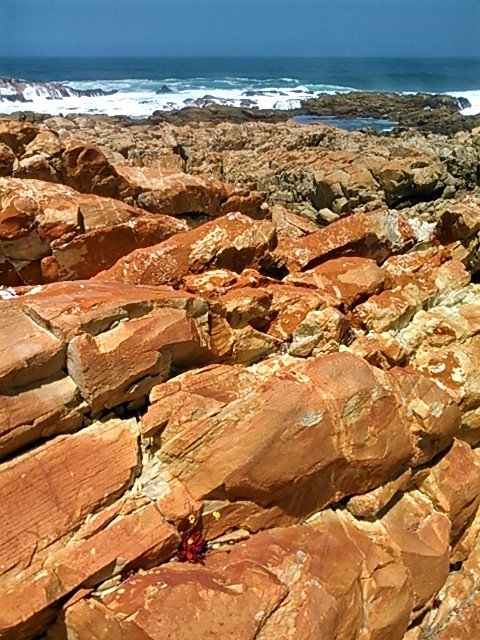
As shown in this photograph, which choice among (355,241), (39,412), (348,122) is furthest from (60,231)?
(348,122)

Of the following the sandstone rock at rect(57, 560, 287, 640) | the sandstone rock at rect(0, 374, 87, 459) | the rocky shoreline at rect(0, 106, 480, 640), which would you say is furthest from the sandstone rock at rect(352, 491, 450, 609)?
the sandstone rock at rect(0, 374, 87, 459)

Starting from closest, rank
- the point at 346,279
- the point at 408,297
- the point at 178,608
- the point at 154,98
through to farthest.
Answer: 1. the point at 178,608
2. the point at 408,297
3. the point at 346,279
4. the point at 154,98

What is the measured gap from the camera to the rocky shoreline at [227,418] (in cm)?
650

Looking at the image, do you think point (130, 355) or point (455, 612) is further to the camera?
point (455, 612)

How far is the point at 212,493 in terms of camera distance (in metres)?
7.32

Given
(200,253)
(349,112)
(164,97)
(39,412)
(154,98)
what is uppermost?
(164,97)

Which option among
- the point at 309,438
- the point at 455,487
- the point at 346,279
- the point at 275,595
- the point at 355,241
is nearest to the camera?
the point at 275,595

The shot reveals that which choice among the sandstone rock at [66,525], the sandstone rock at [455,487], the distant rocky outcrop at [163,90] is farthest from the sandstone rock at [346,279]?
the distant rocky outcrop at [163,90]

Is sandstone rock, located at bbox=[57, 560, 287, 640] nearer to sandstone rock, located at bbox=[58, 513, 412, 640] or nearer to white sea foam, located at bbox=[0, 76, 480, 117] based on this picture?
sandstone rock, located at bbox=[58, 513, 412, 640]

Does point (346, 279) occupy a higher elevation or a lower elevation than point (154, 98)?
lower

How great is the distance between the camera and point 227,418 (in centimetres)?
752

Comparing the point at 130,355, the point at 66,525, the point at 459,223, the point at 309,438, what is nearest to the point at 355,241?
the point at 459,223

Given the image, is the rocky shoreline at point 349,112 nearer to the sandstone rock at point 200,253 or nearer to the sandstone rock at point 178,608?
the sandstone rock at point 200,253

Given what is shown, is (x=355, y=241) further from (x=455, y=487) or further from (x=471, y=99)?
(x=471, y=99)
